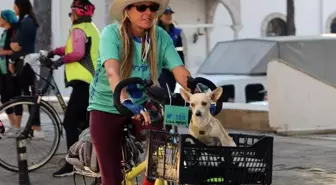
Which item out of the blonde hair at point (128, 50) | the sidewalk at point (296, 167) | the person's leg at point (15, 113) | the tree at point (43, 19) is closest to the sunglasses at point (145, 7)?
the blonde hair at point (128, 50)

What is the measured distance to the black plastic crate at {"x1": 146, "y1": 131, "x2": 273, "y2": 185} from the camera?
11.4 ft

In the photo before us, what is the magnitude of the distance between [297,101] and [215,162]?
8603 millimetres

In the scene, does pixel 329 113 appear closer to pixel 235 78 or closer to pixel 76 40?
pixel 235 78

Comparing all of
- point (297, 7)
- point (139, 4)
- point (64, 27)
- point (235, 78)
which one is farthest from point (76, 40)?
point (297, 7)

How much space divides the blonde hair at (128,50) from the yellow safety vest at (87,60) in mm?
3261

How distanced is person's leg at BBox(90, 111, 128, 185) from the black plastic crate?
89 cm

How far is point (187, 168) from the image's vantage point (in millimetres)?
3467

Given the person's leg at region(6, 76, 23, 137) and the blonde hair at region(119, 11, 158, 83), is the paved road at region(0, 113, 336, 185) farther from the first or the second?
the blonde hair at region(119, 11, 158, 83)

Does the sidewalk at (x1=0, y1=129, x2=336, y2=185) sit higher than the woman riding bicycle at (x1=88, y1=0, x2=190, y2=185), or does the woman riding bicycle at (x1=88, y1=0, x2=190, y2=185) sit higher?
the woman riding bicycle at (x1=88, y1=0, x2=190, y2=185)

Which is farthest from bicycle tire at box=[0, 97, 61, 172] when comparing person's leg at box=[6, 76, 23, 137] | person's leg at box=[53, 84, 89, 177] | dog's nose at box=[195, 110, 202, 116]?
dog's nose at box=[195, 110, 202, 116]

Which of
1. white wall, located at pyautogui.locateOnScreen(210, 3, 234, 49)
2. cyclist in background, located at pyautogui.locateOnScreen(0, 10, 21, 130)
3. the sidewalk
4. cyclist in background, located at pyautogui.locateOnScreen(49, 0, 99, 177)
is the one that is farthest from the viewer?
white wall, located at pyautogui.locateOnScreen(210, 3, 234, 49)

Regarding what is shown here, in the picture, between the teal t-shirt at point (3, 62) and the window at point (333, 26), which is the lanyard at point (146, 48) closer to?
the teal t-shirt at point (3, 62)

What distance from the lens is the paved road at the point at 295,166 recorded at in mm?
7770

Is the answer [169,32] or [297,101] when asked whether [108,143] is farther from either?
[297,101]
